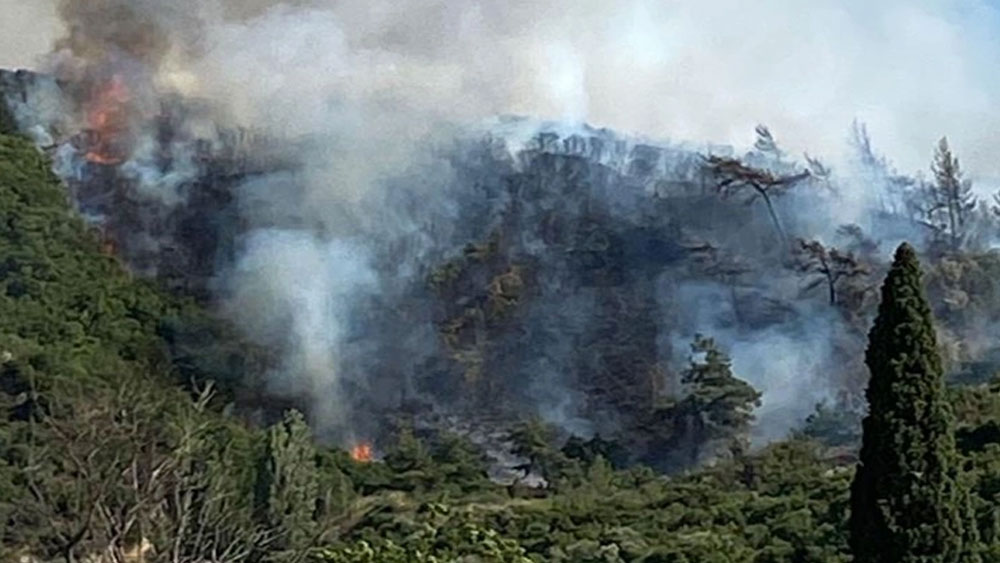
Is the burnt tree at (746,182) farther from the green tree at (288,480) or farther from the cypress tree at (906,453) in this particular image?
the cypress tree at (906,453)

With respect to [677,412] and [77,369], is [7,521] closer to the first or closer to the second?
[77,369]

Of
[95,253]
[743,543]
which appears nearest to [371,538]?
[743,543]

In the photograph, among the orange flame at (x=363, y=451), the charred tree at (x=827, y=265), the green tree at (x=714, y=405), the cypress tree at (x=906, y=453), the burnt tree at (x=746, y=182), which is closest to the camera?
the cypress tree at (x=906, y=453)

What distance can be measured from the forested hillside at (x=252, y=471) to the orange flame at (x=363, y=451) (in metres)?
0.91

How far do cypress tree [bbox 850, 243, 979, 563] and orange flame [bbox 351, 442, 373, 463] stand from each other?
24.7 m

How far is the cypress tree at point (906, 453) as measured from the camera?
15898 millimetres

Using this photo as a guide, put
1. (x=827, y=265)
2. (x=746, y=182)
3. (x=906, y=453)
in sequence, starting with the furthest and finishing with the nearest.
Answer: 1. (x=746, y=182)
2. (x=827, y=265)
3. (x=906, y=453)

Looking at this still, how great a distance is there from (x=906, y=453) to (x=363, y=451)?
1025 inches

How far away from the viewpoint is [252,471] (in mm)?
32656

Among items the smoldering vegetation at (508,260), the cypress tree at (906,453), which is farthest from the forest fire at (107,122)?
the cypress tree at (906,453)

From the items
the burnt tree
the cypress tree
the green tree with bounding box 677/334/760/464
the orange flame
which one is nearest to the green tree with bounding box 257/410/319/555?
the orange flame

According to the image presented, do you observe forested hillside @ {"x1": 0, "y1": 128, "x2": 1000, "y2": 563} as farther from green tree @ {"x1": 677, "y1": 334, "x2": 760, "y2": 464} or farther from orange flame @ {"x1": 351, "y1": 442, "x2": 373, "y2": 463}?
orange flame @ {"x1": 351, "y1": 442, "x2": 373, "y2": 463}

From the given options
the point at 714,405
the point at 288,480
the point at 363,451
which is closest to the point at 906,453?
the point at 288,480

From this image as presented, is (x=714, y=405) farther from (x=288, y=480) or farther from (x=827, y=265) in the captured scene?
(x=288, y=480)
